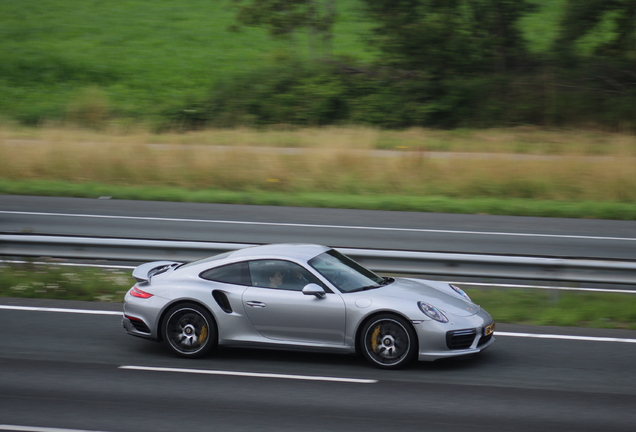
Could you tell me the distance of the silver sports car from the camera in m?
Result: 6.95

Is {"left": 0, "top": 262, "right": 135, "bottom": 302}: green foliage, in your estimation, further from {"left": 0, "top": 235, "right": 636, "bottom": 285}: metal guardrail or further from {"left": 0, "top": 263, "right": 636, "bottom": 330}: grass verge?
{"left": 0, "top": 235, "right": 636, "bottom": 285}: metal guardrail

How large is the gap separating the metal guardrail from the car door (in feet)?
7.72

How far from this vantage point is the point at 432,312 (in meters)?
6.96

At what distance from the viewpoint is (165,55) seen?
129ft

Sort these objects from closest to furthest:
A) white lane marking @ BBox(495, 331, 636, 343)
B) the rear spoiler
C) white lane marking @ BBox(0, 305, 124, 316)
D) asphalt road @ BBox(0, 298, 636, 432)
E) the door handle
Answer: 1. asphalt road @ BBox(0, 298, 636, 432)
2. the door handle
3. the rear spoiler
4. white lane marking @ BBox(495, 331, 636, 343)
5. white lane marking @ BBox(0, 305, 124, 316)

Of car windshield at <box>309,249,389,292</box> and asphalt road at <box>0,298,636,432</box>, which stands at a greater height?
car windshield at <box>309,249,389,292</box>

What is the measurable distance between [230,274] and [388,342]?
1.73 meters

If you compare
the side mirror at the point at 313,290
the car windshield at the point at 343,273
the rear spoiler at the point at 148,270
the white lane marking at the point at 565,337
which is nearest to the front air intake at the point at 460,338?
the car windshield at the point at 343,273

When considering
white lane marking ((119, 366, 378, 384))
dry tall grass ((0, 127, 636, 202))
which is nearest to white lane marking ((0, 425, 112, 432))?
white lane marking ((119, 366, 378, 384))

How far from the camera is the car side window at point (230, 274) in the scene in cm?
743

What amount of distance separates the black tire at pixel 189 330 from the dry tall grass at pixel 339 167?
12.0 meters

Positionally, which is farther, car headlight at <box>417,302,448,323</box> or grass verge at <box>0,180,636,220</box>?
grass verge at <box>0,180,636,220</box>

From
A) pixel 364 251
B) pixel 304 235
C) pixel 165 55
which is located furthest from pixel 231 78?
pixel 364 251

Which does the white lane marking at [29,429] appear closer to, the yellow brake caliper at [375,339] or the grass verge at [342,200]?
the yellow brake caliper at [375,339]
